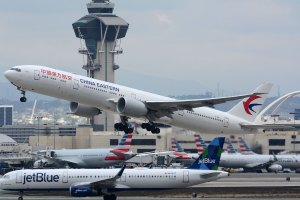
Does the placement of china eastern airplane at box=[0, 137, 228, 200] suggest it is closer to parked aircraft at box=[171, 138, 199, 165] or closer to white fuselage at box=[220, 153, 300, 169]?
white fuselage at box=[220, 153, 300, 169]

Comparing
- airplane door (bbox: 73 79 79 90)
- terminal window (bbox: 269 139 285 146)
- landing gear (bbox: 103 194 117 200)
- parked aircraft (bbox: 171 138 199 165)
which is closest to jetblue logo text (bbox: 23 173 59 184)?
landing gear (bbox: 103 194 117 200)

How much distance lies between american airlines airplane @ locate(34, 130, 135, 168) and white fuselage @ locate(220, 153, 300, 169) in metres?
12.4

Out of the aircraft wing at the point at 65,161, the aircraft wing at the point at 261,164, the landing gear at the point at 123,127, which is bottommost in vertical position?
the aircraft wing at the point at 261,164

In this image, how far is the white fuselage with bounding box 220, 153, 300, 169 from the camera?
389 feet

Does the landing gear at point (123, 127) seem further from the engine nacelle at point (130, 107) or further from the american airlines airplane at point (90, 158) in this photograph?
the american airlines airplane at point (90, 158)

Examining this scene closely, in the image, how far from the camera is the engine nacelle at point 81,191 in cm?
7288

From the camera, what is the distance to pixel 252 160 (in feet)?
397

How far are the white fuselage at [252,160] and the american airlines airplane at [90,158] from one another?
40.7ft

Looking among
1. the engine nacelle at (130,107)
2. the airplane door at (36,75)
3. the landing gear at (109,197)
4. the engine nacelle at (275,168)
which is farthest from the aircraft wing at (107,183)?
the engine nacelle at (275,168)

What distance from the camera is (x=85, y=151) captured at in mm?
114812

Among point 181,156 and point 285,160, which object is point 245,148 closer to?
point 285,160

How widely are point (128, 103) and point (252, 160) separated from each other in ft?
155

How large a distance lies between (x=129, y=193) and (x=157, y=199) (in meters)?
4.03

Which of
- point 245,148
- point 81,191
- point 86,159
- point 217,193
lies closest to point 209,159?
point 217,193
